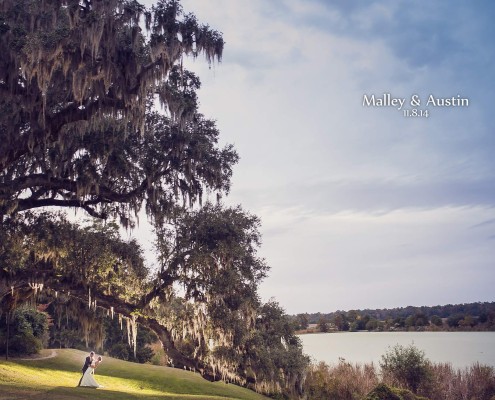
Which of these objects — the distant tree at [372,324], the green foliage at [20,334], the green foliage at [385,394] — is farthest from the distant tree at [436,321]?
the green foliage at [385,394]

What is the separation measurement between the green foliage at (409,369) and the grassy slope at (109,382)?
36.2 ft

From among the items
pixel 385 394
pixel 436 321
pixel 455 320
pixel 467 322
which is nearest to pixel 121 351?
pixel 385 394

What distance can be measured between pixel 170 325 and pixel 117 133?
9028mm

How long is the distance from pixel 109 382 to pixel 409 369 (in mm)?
21607

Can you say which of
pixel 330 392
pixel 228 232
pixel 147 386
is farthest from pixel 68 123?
pixel 330 392

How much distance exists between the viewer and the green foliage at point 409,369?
34.8 meters

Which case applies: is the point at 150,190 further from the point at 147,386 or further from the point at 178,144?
the point at 147,386

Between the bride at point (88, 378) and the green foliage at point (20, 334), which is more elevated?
the green foliage at point (20, 334)

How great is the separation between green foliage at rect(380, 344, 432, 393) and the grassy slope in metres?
11.0

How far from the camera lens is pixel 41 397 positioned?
18.4 meters

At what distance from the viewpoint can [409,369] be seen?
35.0 meters

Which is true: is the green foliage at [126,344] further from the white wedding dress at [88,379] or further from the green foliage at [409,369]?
the green foliage at [409,369]

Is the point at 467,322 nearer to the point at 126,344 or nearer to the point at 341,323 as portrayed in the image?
the point at 341,323

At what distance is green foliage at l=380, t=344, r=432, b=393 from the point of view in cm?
3475
